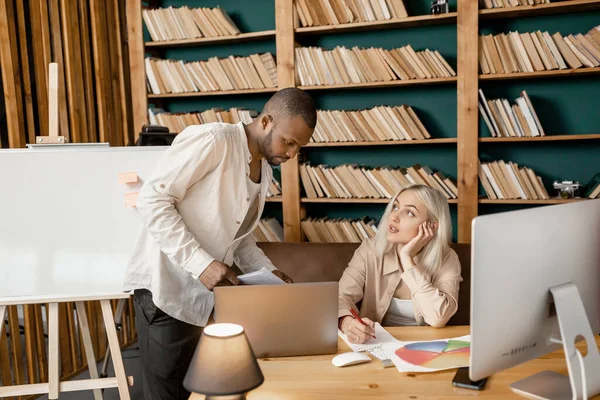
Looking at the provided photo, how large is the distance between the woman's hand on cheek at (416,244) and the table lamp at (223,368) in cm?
96

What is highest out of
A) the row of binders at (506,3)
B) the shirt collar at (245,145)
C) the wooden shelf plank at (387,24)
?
the row of binders at (506,3)

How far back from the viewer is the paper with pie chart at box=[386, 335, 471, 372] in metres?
1.28

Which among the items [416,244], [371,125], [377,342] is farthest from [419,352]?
[371,125]

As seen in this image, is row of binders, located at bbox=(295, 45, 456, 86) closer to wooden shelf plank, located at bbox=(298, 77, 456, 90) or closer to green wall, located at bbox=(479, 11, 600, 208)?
wooden shelf plank, located at bbox=(298, 77, 456, 90)

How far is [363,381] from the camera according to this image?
122 cm

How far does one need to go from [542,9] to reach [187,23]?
227 cm

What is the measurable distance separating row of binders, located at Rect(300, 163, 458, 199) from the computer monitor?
2085 mm

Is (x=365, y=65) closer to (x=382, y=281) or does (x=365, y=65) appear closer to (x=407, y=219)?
(x=407, y=219)

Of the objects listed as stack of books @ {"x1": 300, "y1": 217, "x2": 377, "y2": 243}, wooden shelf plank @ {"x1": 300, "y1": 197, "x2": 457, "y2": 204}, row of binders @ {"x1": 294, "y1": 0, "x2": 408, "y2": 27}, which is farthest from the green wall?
stack of books @ {"x1": 300, "y1": 217, "x2": 377, "y2": 243}

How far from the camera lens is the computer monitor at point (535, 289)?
1000 mm

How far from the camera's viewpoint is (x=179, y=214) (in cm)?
166

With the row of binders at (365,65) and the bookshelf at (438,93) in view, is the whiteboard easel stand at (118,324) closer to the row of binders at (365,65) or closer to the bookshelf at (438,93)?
the bookshelf at (438,93)

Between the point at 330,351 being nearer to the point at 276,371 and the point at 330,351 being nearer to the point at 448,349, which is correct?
the point at 276,371

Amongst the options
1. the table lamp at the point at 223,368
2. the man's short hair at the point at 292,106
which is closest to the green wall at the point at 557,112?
the man's short hair at the point at 292,106
